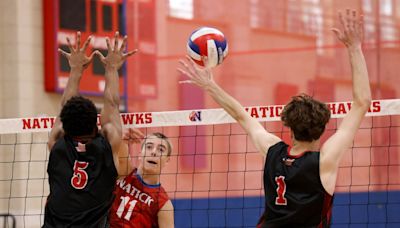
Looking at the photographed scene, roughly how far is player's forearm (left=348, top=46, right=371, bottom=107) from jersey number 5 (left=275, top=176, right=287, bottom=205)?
1.94 ft

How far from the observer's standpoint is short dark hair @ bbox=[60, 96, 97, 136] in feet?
19.2

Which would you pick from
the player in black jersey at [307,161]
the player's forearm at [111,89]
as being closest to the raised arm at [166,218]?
the player's forearm at [111,89]

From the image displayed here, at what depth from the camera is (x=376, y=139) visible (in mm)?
11758

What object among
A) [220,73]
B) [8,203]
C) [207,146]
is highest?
[220,73]

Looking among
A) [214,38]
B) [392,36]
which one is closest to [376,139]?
[392,36]

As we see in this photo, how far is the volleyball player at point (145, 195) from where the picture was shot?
754 centimetres

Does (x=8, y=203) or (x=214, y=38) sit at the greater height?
(x=214, y=38)

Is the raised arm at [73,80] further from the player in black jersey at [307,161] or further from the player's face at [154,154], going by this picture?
the player in black jersey at [307,161]

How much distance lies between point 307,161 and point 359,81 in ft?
1.79

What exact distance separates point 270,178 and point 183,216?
7.70m

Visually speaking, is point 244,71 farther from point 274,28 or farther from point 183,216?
point 183,216

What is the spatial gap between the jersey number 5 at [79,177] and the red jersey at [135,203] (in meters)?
1.59

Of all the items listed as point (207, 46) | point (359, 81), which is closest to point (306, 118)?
point (359, 81)

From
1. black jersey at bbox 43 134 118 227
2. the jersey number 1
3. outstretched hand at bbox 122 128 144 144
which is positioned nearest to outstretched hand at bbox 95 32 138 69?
black jersey at bbox 43 134 118 227
